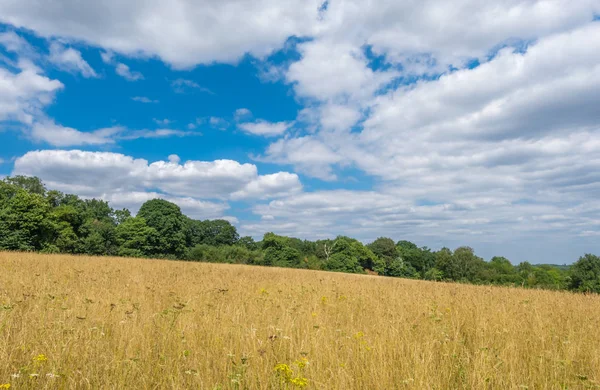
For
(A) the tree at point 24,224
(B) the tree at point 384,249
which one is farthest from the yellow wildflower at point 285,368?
(B) the tree at point 384,249

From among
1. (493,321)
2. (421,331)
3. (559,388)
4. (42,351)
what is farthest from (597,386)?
(42,351)

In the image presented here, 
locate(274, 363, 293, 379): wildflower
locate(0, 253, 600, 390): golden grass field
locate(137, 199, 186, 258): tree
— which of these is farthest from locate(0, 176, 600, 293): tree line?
locate(274, 363, 293, 379): wildflower

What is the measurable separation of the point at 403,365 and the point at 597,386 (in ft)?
5.71

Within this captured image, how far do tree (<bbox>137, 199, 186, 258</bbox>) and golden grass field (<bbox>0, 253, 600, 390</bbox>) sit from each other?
40577mm

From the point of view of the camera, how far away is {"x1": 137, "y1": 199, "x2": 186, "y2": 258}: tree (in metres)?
46.5

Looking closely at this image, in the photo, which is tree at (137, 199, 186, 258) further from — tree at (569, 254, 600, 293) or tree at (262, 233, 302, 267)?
tree at (569, 254, 600, 293)

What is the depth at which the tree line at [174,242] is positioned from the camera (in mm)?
34750

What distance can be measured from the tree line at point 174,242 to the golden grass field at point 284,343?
25.7 ft

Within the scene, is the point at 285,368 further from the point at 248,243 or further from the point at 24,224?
the point at 248,243

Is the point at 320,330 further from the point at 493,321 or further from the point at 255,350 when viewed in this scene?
the point at 493,321

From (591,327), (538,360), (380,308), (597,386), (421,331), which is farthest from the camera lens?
(380,308)

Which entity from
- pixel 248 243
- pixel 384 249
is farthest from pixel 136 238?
pixel 384 249

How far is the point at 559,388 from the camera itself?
3.27 meters

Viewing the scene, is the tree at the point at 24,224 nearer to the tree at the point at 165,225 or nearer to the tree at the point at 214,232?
the tree at the point at 165,225
